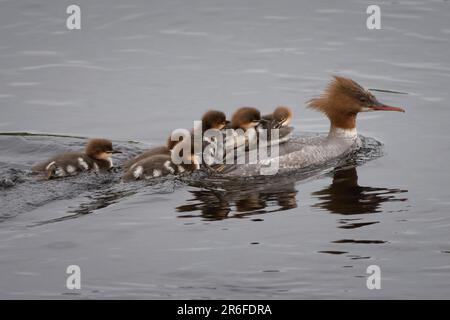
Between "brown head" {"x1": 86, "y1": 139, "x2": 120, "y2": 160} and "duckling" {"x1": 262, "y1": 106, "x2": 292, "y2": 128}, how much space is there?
1.71m

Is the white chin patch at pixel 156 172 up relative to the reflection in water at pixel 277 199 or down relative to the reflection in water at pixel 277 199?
up

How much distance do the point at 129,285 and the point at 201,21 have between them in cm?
686

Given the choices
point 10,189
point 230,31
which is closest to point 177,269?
point 10,189

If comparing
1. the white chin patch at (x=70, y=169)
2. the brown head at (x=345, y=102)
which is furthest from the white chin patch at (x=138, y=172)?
the brown head at (x=345, y=102)

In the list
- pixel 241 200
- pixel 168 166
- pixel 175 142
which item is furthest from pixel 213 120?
pixel 241 200

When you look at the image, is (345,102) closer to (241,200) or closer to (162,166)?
(241,200)

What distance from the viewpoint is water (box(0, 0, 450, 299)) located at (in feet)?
22.3

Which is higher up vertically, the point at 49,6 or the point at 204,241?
the point at 49,6

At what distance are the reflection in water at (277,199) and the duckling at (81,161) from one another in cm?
104

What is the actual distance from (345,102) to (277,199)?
75.1 inches

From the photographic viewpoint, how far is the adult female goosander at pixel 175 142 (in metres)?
8.97

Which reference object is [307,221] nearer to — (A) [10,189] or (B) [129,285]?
(B) [129,285]

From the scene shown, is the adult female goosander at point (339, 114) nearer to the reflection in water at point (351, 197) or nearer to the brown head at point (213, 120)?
the reflection in water at point (351, 197)

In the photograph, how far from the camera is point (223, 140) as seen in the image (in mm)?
9344
